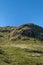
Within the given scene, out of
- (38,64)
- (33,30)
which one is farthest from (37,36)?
(38,64)

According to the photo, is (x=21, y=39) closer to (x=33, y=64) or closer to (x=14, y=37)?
(x=14, y=37)

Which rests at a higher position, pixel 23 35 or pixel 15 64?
pixel 23 35

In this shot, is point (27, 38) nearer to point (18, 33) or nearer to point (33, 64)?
point (18, 33)

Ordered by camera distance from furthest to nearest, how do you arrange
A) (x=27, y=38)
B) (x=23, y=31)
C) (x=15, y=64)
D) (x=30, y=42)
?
(x=23, y=31)
(x=27, y=38)
(x=30, y=42)
(x=15, y=64)

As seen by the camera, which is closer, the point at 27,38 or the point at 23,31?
the point at 27,38

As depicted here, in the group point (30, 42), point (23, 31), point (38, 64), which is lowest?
point (38, 64)

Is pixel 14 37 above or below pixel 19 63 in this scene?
above

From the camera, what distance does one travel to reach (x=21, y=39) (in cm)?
14138

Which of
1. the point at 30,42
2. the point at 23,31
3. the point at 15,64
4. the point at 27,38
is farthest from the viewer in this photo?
the point at 23,31

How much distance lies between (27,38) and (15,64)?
272 ft

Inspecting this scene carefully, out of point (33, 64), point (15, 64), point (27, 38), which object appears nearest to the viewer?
point (15, 64)

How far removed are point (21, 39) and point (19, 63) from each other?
3092 inches

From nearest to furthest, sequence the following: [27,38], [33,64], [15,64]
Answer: [15,64], [33,64], [27,38]

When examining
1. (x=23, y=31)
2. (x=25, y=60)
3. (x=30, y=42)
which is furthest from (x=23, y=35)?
(x=25, y=60)
